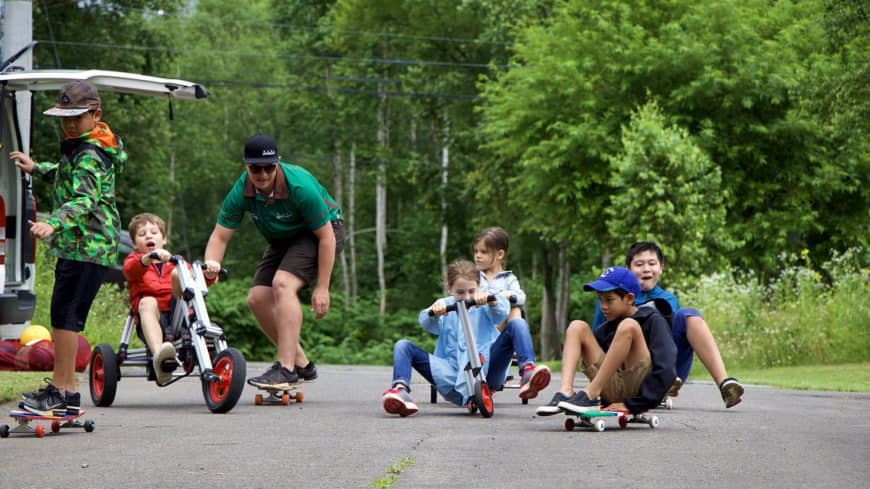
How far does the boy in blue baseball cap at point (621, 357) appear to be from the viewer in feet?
21.6

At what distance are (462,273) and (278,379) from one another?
5.29 feet

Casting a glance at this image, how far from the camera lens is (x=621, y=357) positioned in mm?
6578

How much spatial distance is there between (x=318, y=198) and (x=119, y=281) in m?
15.4

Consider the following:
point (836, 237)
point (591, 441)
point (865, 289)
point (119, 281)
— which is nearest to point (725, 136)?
point (836, 237)

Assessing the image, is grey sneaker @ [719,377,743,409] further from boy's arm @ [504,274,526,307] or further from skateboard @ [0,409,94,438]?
skateboard @ [0,409,94,438]

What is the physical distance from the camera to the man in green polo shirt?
7.99 m

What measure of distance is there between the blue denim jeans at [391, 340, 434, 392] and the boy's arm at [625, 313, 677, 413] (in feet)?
4.77

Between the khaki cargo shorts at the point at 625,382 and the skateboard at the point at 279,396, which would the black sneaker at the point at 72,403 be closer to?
the skateboard at the point at 279,396

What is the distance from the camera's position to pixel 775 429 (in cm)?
668

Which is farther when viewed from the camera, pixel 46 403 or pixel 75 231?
pixel 75 231

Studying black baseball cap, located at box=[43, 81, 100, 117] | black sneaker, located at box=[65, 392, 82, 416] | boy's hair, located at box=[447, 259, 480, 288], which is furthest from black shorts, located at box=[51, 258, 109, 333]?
boy's hair, located at box=[447, 259, 480, 288]

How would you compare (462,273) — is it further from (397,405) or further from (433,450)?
(433,450)

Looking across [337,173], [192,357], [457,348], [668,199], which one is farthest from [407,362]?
[337,173]

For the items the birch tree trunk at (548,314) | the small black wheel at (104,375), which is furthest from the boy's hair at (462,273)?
the birch tree trunk at (548,314)
